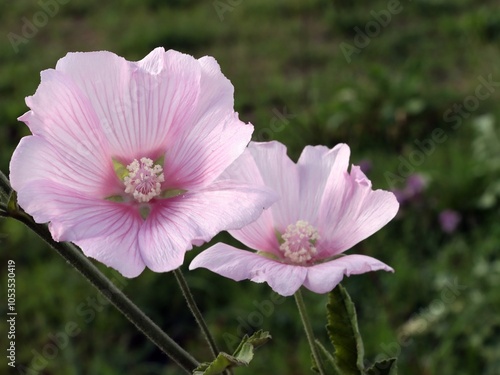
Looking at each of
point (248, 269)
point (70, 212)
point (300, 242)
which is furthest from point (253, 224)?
point (70, 212)

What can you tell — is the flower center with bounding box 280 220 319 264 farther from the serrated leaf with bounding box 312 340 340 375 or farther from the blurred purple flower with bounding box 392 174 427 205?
the blurred purple flower with bounding box 392 174 427 205

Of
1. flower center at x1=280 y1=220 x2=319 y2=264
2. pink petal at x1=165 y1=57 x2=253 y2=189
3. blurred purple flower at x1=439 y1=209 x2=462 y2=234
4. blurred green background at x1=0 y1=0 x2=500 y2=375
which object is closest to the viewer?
pink petal at x1=165 y1=57 x2=253 y2=189

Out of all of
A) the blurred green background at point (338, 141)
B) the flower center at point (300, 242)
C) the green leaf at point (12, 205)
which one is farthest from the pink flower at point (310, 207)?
the blurred green background at point (338, 141)

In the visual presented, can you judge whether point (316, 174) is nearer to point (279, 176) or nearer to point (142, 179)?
point (279, 176)

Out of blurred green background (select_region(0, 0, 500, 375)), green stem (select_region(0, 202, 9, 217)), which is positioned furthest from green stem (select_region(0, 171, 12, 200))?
blurred green background (select_region(0, 0, 500, 375))

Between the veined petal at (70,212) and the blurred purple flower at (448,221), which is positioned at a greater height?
the veined petal at (70,212)

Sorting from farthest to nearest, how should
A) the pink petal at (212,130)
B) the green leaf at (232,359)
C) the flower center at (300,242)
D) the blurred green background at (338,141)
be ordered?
the blurred green background at (338,141), the flower center at (300,242), the pink petal at (212,130), the green leaf at (232,359)

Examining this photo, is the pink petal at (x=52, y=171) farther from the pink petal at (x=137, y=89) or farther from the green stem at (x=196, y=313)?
the green stem at (x=196, y=313)
